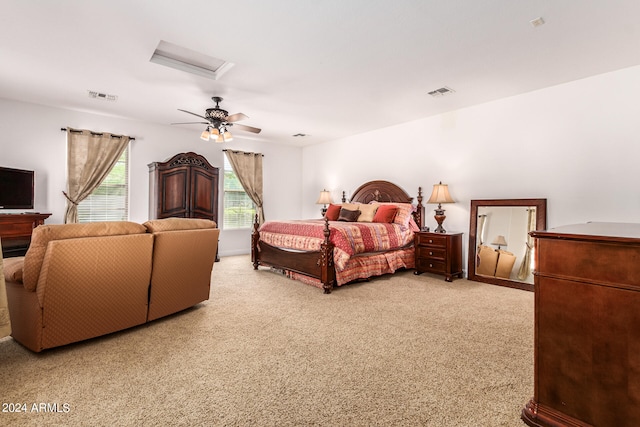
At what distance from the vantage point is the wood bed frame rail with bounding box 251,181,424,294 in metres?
4.03

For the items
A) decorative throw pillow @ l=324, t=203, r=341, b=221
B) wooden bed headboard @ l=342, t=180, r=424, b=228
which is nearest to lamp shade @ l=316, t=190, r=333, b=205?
wooden bed headboard @ l=342, t=180, r=424, b=228

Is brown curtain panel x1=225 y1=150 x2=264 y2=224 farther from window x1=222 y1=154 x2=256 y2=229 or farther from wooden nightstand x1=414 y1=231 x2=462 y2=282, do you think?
wooden nightstand x1=414 y1=231 x2=462 y2=282

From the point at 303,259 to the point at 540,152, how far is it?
3.44 meters

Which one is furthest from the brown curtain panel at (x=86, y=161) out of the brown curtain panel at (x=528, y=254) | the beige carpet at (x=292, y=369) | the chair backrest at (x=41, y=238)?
the brown curtain panel at (x=528, y=254)

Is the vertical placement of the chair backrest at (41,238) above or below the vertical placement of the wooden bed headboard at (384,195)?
below

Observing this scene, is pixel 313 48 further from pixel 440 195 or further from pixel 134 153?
pixel 134 153

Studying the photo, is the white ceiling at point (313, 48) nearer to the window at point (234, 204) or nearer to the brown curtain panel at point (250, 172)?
the brown curtain panel at point (250, 172)

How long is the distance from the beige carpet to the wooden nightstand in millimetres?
1210

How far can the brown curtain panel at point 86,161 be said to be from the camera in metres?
5.01

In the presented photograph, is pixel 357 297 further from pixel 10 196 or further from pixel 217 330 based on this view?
pixel 10 196

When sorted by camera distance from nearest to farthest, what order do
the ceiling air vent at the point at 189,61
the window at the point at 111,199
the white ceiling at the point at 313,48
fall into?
the white ceiling at the point at 313,48 < the ceiling air vent at the point at 189,61 < the window at the point at 111,199

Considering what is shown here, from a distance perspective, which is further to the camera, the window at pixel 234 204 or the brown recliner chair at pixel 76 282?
the window at pixel 234 204

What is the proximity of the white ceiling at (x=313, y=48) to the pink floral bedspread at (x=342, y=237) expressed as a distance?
6.04 ft

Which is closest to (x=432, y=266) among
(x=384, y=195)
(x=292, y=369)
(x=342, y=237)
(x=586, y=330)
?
(x=342, y=237)
